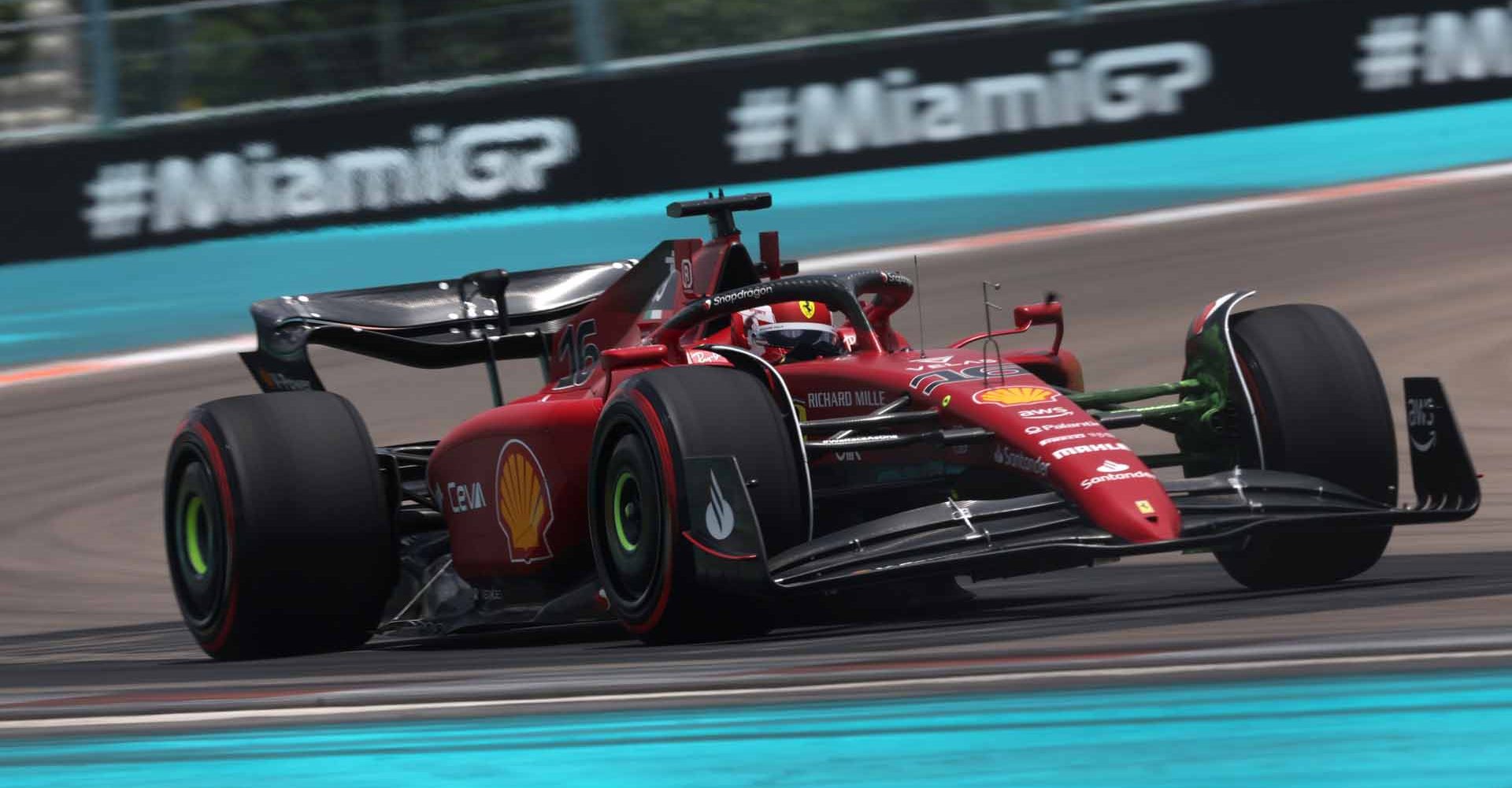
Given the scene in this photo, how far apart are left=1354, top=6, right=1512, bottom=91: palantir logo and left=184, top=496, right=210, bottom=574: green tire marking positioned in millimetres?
12364

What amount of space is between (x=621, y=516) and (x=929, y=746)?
2.53 metres

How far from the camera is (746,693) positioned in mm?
5828

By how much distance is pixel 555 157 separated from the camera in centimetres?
1798

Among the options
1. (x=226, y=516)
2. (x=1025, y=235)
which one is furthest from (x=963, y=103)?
(x=226, y=516)

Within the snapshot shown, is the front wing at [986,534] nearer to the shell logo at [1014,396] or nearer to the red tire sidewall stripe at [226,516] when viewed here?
the shell logo at [1014,396]

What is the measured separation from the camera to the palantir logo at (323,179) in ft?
57.6

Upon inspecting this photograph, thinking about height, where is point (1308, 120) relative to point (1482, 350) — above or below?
above

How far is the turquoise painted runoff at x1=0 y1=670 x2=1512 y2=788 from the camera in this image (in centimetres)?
462

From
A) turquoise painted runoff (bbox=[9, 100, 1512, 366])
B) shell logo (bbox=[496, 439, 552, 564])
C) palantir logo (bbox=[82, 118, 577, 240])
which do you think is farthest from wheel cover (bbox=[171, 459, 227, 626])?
palantir logo (bbox=[82, 118, 577, 240])

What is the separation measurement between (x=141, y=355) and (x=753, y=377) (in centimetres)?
1050

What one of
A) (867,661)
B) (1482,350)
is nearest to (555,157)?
(1482,350)

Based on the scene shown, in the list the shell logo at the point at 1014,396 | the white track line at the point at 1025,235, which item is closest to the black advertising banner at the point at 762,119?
the white track line at the point at 1025,235

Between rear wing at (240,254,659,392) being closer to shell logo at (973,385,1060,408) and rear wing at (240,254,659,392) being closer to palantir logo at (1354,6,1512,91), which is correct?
shell logo at (973,385,1060,408)

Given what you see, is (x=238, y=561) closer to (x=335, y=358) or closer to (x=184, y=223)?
(x=335, y=358)
